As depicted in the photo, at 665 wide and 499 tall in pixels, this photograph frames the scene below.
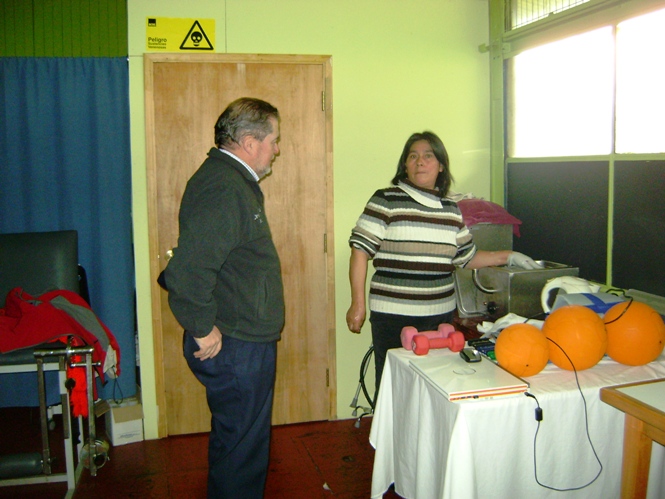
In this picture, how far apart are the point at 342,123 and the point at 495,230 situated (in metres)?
0.96

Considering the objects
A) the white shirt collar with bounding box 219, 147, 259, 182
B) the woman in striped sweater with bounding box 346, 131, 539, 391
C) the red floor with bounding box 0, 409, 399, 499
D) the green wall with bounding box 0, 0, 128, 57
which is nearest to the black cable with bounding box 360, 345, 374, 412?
the red floor with bounding box 0, 409, 399, 499

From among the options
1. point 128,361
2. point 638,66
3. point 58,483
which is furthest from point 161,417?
point 638,66

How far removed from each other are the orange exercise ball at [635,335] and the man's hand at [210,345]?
1.26 metres

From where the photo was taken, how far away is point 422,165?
2502mm

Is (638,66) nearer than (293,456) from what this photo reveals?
Yes

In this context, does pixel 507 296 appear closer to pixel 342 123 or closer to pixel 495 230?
pixel 495 230

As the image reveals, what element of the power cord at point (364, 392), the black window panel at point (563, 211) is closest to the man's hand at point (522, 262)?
the black window panel at point (563, 211)

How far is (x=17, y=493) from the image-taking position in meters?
2.61

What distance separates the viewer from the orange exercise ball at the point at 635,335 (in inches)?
74.4

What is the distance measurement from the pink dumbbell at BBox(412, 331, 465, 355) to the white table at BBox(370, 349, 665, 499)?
2.9 inches

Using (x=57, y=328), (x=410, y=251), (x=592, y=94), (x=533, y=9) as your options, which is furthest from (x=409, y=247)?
(x=57, y=328)

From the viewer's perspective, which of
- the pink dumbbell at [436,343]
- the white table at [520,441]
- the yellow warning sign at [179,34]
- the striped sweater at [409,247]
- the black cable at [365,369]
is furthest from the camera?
the black cable at [365,369]

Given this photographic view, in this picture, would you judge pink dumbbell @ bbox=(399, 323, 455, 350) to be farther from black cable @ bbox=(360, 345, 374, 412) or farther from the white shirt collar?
black cable @ bbox=(360, 345, 374, 412)

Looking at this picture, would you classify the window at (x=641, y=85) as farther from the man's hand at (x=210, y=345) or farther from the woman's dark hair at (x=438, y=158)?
the man's hand at (x=210, y=345)
